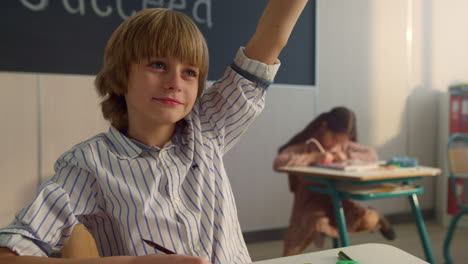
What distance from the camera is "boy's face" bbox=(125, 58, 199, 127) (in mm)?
738

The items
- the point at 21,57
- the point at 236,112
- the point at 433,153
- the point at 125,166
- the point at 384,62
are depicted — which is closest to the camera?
the point at 125,166

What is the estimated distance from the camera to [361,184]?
2.11m

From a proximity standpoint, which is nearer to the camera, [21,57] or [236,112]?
[236,112]

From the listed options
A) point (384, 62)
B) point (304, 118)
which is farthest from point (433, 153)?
point (304, 118)

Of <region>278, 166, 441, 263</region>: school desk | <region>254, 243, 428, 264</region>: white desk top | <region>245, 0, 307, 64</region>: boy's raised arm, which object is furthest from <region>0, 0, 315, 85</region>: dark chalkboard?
<region>254, 243, 428, 264</region>: white desk top

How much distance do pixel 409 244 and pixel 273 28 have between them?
9.03 feet

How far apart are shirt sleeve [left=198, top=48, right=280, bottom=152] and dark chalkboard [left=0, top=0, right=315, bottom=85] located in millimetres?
1872

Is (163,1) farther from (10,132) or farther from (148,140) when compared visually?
(148,140)

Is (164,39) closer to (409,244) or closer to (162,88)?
(162,88)

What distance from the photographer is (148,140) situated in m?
0.81

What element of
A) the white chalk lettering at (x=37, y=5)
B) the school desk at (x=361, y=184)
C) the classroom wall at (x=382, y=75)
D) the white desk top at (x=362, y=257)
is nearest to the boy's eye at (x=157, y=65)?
the white desk top at (x=362, y=257)

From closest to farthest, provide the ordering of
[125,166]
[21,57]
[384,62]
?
1. [125,166]
2. [21,57]
3. [384,62]

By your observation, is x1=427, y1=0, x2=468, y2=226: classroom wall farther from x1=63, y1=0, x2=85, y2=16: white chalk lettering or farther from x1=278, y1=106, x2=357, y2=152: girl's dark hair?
x1=63, y1=0, x2=85, y2=16: white chalk lettering

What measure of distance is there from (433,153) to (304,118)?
151 cm
